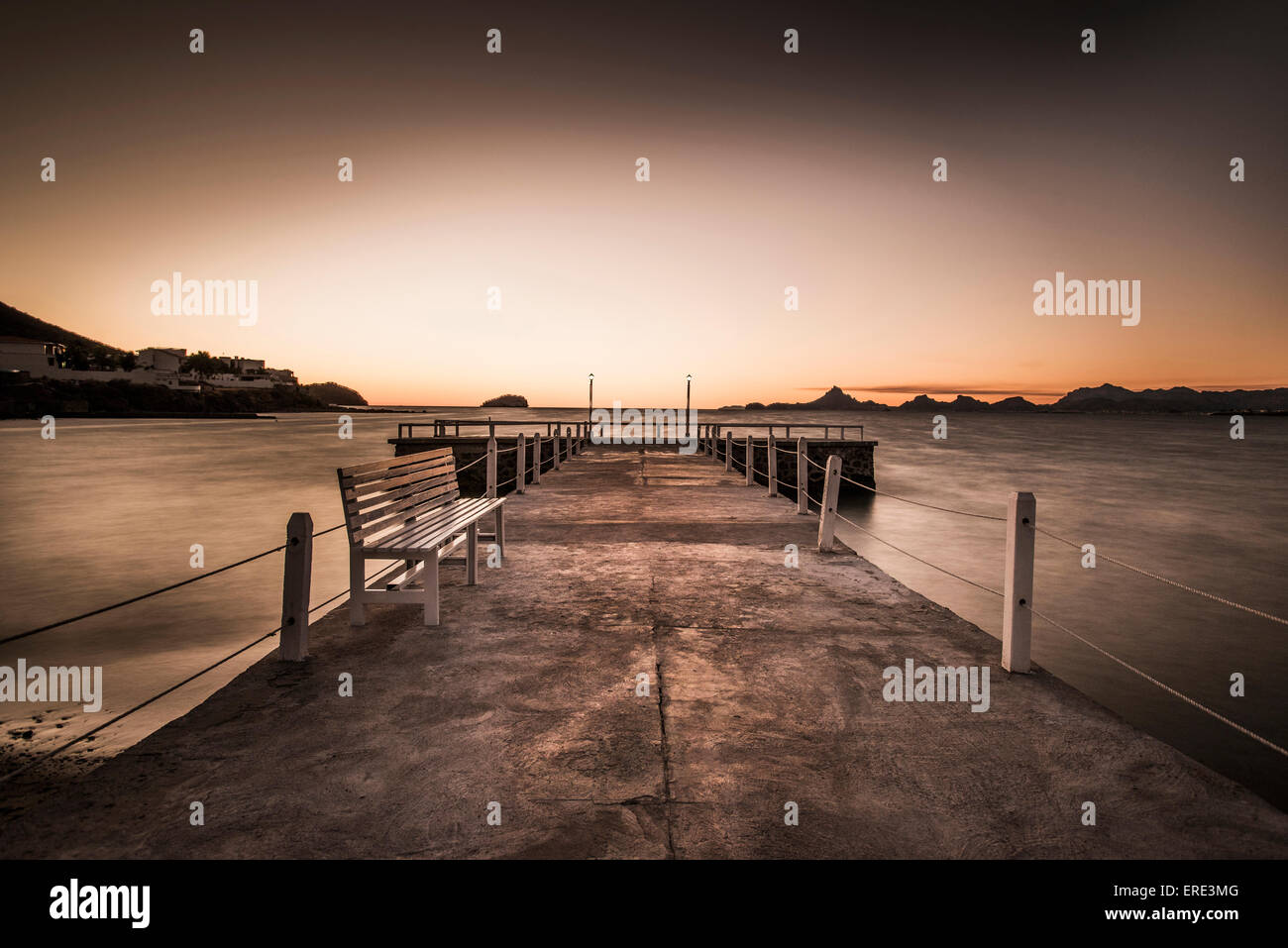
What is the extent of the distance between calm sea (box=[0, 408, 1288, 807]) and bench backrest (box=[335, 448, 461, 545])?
181 inches

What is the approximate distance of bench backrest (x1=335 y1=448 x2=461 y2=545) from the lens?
448 cm

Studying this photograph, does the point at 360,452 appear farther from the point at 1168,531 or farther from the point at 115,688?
the point at 1168,531

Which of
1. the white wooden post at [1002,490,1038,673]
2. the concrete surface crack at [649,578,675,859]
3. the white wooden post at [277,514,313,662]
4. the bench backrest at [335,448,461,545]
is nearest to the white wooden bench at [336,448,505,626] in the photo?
the bench backrest at [335,448,461,545]

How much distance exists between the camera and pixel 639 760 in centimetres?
302

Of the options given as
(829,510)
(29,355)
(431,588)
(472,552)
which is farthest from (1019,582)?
(29,355)

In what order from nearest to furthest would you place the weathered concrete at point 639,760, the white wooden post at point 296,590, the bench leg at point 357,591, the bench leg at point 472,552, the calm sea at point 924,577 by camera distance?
the weathered concrete at point 639,760 < the white wooden post at point 296,590 < the bench leg at point 357,591 < the bench leg at point 472,552 < the calm sea at point 924,577

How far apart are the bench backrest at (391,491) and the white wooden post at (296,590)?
312 mm

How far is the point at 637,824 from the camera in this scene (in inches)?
98.7

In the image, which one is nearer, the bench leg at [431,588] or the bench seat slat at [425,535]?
the bench seat slat at [425,535]

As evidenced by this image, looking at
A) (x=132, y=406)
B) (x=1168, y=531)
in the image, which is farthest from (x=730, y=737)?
(x=132, y=406)

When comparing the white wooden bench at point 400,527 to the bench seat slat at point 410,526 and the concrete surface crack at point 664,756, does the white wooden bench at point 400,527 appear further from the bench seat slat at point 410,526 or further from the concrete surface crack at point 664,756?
the concrete surface crack at point 664,756

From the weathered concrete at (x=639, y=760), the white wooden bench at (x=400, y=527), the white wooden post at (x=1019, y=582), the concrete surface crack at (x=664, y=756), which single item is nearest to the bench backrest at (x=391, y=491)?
the white wooden bench at (x=400, y=527)

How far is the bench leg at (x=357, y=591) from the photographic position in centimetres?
461

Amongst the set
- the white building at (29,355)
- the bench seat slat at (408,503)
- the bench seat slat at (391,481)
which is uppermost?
the white building at (29,355)
